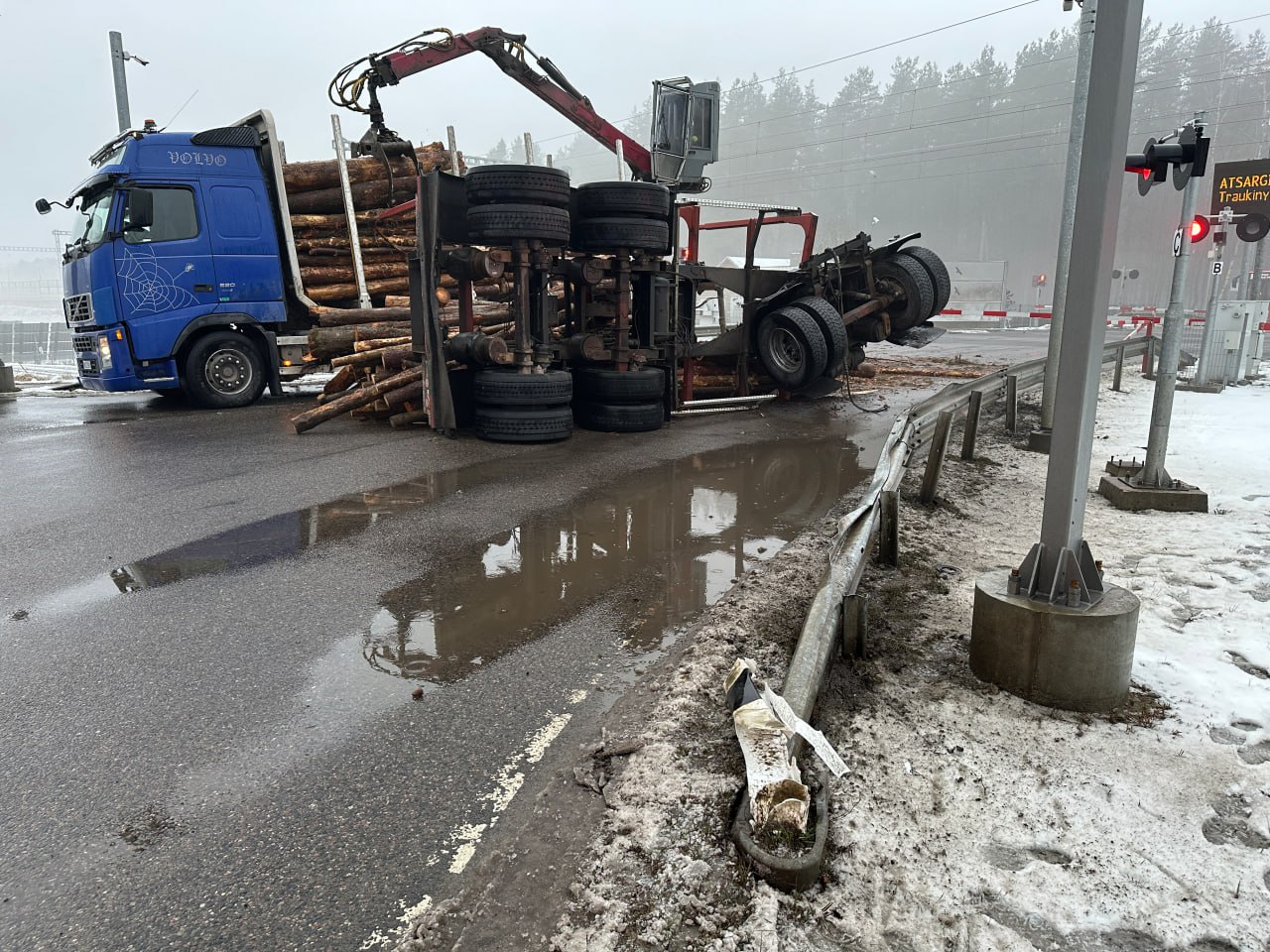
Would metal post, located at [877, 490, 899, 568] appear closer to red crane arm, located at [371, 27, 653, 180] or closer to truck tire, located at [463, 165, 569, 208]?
truck tire, located at [463, 165, 569, 208]

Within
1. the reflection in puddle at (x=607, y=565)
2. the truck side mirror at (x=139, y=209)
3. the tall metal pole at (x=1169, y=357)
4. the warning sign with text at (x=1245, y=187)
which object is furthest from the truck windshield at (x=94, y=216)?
the warning sign with text at (x=1245, y=187)

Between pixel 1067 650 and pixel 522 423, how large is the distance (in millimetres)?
6356

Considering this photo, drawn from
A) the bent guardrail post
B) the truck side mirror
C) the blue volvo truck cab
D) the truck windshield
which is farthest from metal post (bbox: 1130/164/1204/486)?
the truck windshield

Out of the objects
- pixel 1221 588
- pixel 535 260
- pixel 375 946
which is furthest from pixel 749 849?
pixel 535 260

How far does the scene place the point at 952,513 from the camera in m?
6.14

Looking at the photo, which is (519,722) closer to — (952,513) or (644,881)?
(644,881)

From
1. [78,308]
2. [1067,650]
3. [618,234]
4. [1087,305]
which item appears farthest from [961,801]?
A: [78,308]

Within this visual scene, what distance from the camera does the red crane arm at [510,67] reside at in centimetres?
1216

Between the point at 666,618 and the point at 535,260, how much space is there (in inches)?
219

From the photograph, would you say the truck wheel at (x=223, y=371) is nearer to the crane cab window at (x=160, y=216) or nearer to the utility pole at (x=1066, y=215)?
the crane cab window at (x=160, y=216)

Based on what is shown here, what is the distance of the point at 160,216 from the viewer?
11.1 m

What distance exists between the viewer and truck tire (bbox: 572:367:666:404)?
9469 millimetres

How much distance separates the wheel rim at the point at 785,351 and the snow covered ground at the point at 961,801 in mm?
7271

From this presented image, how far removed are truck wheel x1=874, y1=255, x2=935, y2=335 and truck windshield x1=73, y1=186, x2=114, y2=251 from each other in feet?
→ 35.1
